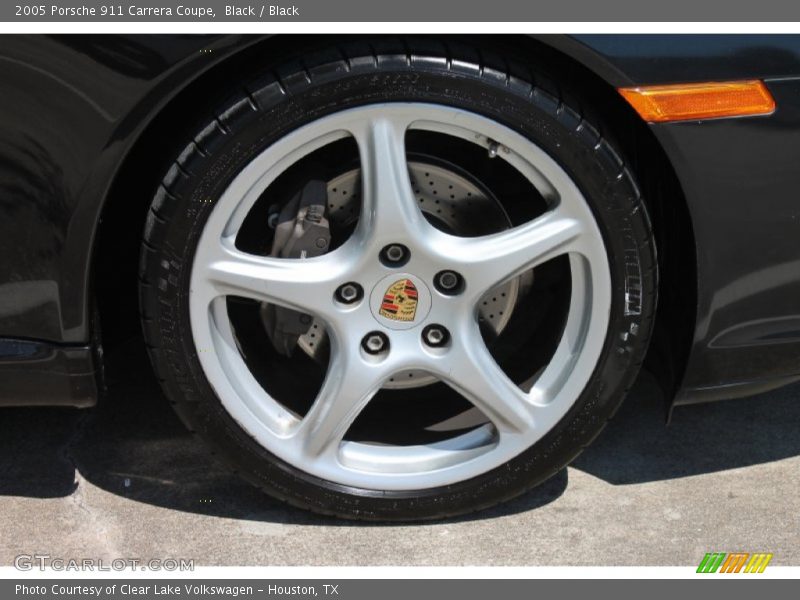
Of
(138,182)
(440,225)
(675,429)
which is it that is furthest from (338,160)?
A: (675,429)

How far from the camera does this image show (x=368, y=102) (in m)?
2.00

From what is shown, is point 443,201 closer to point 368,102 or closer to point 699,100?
point 368,102

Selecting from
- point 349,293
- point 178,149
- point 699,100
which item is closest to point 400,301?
point 349,293

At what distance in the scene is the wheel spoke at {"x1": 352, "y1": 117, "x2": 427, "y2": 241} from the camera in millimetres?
2039

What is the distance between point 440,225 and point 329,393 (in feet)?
1.39

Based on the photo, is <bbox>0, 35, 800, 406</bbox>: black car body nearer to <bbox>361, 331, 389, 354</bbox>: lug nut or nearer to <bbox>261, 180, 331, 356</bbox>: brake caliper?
<bbox>261, 180, 331, 356</bbox>: brake caliper

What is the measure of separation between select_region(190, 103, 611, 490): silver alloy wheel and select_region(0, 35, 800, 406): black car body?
179mm

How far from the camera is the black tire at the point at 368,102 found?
6.50 feet

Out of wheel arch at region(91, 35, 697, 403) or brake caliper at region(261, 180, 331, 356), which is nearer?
wheel arch at region(91, 35, 697, 403)

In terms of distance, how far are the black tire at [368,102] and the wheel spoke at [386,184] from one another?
0.23ft

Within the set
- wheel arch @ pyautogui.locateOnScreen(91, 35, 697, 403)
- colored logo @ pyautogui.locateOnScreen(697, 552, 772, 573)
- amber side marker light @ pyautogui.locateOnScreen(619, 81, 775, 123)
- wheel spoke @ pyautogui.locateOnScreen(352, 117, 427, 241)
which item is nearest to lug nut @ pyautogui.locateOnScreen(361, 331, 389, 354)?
wheel spoke @ pyautogui.locateOnScreen(352, 117, 427, 241)

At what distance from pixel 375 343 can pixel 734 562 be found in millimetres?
874

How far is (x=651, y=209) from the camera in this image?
227cm

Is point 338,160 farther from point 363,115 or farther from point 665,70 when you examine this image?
point 665,70
